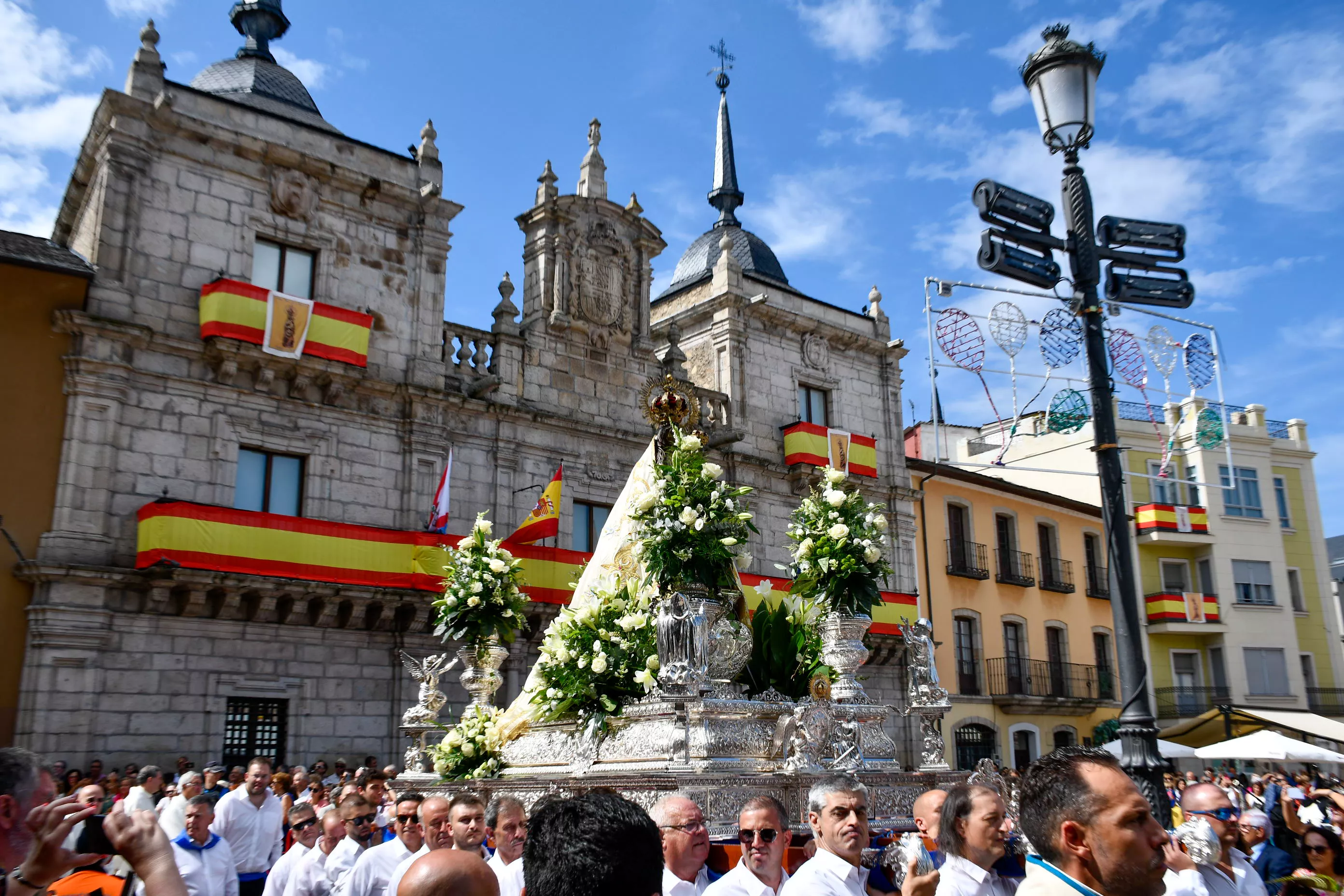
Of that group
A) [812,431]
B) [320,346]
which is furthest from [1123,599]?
[812,431]

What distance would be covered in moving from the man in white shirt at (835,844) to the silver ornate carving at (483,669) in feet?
23.5

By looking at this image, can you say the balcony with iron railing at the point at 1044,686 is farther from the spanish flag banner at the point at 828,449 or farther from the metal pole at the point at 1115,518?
the metal pole at the point at 1115,518

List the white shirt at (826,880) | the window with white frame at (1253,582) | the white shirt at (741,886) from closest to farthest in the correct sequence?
the white shirt at (826,880)
the white shirt at (741,886)
the window with white frame at (1253,582)

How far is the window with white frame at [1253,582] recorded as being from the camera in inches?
1401

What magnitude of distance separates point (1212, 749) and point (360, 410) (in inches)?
658

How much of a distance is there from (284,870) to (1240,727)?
2188cm

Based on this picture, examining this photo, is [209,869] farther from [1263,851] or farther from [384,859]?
[1263,851]

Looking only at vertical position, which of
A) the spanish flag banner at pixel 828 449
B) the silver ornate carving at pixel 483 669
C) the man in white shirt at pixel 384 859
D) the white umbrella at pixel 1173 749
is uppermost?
the spanish flag banner at pixel 828 449

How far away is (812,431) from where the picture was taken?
26547mm

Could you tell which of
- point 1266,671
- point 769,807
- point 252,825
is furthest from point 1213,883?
point 1266,671

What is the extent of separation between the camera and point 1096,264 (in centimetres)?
840

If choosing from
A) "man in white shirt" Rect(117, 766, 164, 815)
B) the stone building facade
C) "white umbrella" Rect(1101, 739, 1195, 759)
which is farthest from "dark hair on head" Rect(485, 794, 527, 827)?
"white umbrella" Rect(1101, 739, 1195, 759)

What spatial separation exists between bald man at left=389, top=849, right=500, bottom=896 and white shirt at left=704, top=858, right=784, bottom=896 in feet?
8.72

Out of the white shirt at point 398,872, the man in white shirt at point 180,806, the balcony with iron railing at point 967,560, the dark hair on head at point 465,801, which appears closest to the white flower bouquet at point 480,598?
the man in white shirt at point 180,806
